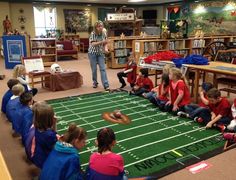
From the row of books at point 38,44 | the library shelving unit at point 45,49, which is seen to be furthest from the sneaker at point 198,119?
the row of books at point 38,44

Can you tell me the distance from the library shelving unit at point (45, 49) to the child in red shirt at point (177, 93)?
6836 mm

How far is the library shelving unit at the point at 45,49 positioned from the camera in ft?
32.7

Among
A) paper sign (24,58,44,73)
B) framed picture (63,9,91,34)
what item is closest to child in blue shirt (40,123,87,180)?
paper sign (24,58,44,73)

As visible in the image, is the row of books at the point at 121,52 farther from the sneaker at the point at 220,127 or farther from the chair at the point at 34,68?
the sneaker at the point at 220,127

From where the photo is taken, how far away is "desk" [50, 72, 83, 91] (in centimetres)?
589

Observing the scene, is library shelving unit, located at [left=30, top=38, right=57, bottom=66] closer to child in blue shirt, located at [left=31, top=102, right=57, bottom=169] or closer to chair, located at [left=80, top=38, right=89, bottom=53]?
chair, located at [left=80, top=38, right=89, bottom=53]

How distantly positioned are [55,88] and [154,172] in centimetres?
390

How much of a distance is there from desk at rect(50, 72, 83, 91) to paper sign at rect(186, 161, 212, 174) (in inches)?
156

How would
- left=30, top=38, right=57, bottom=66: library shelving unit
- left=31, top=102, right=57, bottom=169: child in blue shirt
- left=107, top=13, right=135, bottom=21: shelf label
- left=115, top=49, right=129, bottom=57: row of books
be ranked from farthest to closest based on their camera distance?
1. left=107, top=13, right=135, bottom=21: shelf label
2. left=30, top=38, right=57, bottom=66: library shelving unit
3. left=115, top=49, right=129, bottom=57: row of books
4. left=31, top=102, right=57, bottom=169: child in blue shirt

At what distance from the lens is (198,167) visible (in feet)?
8.64

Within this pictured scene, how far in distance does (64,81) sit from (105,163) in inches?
172

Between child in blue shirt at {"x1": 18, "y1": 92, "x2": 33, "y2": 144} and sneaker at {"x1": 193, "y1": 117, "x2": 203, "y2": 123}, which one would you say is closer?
child in blue shirt at {"x1": 18, "y1": 92, "x2": 33, "y2": 144}

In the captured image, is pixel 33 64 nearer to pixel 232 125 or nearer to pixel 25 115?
pixel 25 115

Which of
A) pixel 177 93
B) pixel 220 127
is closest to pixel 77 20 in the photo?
pixel 177 93
